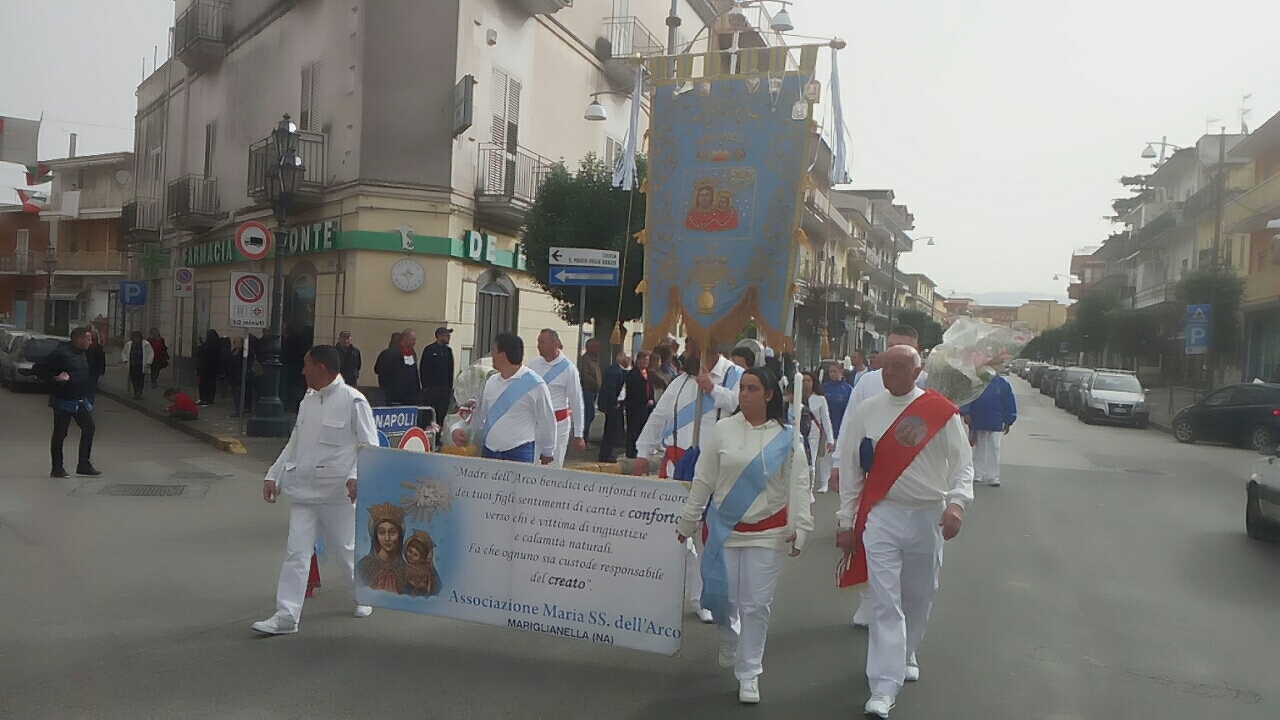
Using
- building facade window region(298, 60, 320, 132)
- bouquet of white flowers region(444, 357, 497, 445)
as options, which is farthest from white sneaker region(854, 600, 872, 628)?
building facade window region(298, 60, 320, 132)

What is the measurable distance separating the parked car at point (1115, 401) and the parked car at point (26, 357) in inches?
1088

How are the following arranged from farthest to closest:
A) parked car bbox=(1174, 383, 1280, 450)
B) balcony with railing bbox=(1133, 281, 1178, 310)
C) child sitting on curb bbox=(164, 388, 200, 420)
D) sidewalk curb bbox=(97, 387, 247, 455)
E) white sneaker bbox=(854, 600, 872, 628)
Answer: balcony with railing bbox=(1133, 281, 1178, 310), parked car bbox=(1174, 383, 1280, 450), child sitting on curb bbox=(164, 388, 200, 420), sidewalk curb bbox=(97, 387, 247, 455), white sneaker bbox=(854, 600, 872, 628)

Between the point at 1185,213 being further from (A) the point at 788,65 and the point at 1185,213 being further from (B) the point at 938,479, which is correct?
(B) the point at 938,479

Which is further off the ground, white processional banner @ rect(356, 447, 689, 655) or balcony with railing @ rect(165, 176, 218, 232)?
balcony with railing @ rect(165, 176, 218, 232)

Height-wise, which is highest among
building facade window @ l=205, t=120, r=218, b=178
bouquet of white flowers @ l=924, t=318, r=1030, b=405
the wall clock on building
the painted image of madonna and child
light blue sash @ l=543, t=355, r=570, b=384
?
building facade window @ l=205, t=120, r=218, b=178

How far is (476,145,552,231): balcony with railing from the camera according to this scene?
2166cm

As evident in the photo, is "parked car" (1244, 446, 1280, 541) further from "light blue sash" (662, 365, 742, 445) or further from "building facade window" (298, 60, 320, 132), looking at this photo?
"building facade window" (298, 60, 320, 132)

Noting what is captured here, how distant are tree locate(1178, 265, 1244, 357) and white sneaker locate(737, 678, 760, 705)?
34.0 m

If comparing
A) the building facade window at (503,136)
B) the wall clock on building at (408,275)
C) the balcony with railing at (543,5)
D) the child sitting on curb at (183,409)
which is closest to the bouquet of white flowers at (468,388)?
the child sitting on curb at (183,409)

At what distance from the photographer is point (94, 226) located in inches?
1256

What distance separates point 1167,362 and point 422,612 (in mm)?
55744

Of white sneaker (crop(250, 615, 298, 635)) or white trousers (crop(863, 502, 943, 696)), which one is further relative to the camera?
white sneaker (crop(250, 615, 298, 635))

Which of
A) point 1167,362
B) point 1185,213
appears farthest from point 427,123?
point 1167,362

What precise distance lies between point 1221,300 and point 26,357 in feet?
116
